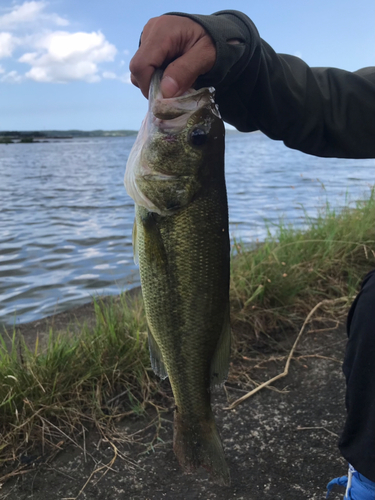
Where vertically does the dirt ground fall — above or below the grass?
below

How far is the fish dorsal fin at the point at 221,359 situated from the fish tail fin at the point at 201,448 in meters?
0.19

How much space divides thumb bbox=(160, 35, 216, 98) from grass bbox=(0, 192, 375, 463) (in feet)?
6.94

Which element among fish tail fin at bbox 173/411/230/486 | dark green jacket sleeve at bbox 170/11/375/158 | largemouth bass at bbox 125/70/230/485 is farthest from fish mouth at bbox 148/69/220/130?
fish tail fin at bbox 173/411/230/486

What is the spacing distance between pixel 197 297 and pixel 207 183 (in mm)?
486

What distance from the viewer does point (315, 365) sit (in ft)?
11.9

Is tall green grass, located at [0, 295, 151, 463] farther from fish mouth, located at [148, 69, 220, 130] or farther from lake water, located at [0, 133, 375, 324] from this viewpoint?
fish mouth, located at [148, 69, 220, 130]

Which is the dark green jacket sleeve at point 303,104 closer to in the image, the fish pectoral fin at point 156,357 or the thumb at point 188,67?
the thumb at point 188,67

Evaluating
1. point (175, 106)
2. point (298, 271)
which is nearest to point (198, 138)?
point (175, 106)

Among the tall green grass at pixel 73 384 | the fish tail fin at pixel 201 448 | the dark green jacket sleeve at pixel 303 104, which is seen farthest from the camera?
the tall green grass at pixel 73 384

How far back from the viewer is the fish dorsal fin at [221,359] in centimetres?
195

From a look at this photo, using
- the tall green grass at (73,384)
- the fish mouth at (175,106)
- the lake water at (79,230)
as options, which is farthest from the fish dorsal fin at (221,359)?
the lake water at (79,230)

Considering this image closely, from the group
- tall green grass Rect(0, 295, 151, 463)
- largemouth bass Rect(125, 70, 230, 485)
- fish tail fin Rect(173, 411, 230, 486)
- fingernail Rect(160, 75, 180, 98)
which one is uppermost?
fingernail Rect(160, 75, 180, 98)

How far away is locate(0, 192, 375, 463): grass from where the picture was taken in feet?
9.27

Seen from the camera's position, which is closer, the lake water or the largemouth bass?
the largemouth bass
